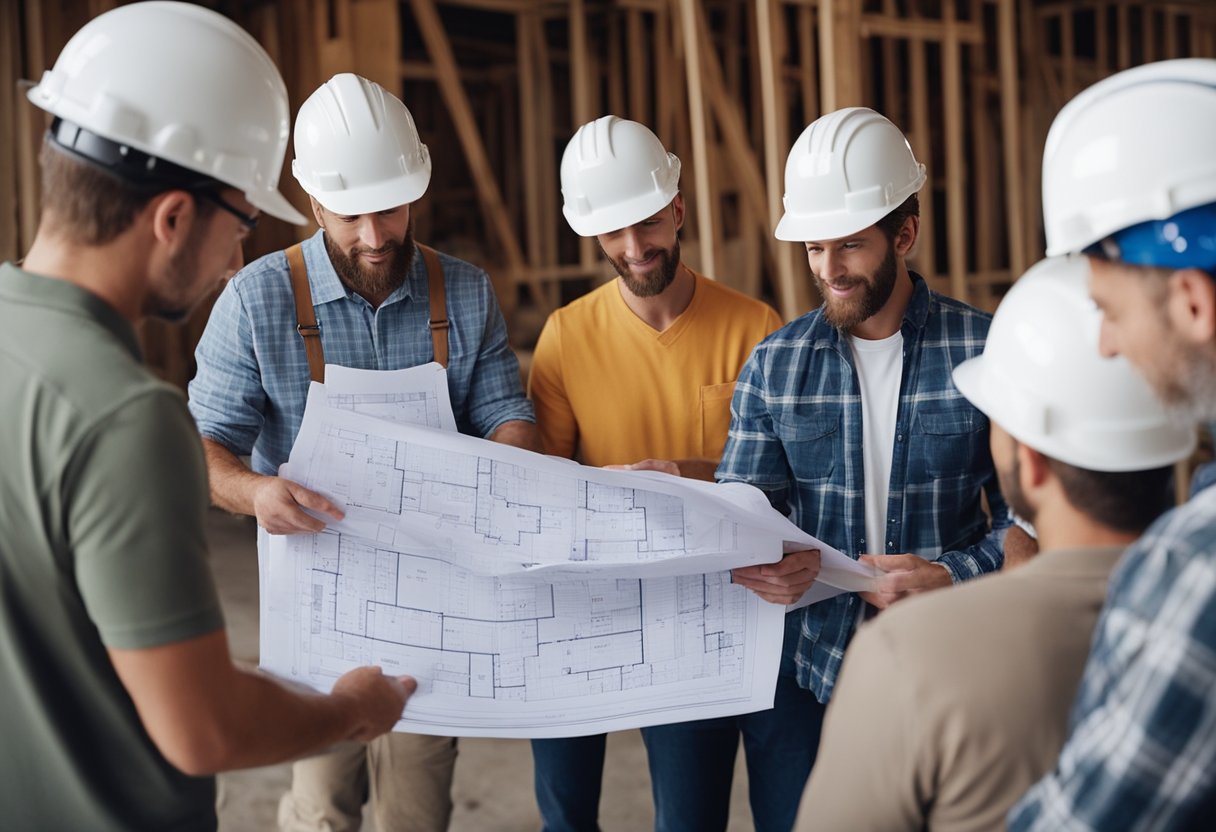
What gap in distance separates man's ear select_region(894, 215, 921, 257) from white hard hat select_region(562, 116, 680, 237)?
714 mm

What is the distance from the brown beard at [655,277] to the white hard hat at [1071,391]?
1.57 meters

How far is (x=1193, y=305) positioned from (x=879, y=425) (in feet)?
4.27

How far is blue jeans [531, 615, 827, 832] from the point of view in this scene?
9.06 feet

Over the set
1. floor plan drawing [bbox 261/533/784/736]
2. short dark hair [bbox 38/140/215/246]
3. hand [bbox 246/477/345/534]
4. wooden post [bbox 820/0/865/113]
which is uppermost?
wooden post [bbox 820/0/865/113]

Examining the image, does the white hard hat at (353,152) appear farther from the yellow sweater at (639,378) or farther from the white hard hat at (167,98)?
the white hard hat at (167,98)

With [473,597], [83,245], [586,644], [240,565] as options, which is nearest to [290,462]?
[473,597]

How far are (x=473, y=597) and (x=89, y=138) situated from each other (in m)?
1.23

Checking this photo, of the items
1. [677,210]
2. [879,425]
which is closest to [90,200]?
[879,425]

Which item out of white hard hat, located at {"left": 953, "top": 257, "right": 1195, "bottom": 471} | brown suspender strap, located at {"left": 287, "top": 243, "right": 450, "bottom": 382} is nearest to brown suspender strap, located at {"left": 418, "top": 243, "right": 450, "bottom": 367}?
brown suspender strap, located at {"left": 287, "top": 243, "right": 450, "bottom": 382}

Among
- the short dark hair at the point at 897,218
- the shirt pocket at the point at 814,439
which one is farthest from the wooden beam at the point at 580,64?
the shirt pocket at the point at 814,439

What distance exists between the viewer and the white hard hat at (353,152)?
2.83 metres

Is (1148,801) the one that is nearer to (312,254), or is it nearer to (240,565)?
(312,254)

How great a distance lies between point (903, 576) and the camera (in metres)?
2.39

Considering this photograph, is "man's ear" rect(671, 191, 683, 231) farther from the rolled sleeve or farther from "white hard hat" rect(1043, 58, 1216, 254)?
"white hard hat" rect(1043, 58, 1216, 254)
